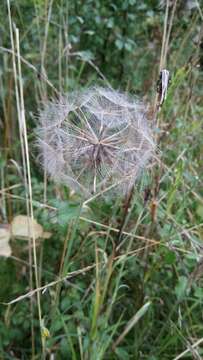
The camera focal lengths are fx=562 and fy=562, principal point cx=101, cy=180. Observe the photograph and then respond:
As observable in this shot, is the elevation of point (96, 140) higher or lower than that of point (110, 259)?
higher

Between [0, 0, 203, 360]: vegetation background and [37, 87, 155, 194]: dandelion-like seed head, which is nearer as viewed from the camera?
[37, 87, 155, 194]: dandelion-like seed head

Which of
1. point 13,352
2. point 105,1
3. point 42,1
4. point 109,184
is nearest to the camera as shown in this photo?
point 109,184

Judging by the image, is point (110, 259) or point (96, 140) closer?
point (96, 140)

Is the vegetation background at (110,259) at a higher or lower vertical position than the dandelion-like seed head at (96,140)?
lower

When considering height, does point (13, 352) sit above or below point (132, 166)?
below

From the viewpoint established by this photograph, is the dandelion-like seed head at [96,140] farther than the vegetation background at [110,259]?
No

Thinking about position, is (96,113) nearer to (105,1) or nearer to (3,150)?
(3,150)

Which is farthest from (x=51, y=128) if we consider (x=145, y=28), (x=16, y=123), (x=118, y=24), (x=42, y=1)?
(x=145, y=28)

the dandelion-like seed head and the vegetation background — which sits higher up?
the dandelion-like seed head
